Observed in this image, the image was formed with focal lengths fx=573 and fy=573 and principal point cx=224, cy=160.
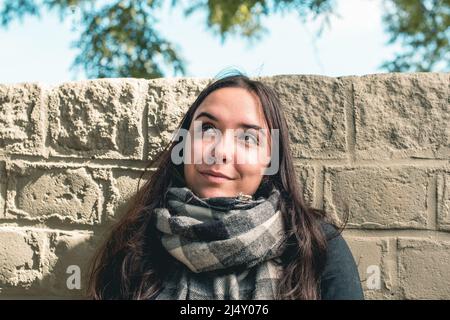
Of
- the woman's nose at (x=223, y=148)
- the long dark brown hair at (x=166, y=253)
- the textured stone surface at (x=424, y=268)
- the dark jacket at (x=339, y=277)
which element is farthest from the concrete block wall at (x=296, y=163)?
the woman's nose at (x=223, y=148)

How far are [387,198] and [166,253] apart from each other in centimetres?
93

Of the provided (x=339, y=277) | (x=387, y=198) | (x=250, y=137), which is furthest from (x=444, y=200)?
(x=250, y=137)

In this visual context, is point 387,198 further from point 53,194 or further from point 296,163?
point 53,194

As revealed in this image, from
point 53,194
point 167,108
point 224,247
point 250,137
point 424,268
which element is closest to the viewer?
point 224,247

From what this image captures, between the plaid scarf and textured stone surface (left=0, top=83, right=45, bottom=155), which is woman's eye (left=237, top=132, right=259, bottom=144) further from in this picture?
textured stone surface (left=0, top=83, right=45, bottom=155)

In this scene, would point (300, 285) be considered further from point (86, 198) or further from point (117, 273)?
point (86, 198)

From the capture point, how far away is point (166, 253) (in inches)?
80.4

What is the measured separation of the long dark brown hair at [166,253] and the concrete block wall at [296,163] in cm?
25

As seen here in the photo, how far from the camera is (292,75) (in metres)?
2.43

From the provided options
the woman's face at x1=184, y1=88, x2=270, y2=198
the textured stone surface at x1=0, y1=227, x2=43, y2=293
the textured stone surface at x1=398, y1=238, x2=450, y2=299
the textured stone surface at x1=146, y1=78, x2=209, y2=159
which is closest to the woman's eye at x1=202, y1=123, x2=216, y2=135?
the woman's face at x1=184, y1=88, x2=270, y2=198

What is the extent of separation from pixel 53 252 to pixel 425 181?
1638 mm

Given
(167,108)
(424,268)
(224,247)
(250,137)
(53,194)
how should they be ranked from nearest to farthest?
(224,247) < (250,137) < (424,268) < (167,108) < (53,194)

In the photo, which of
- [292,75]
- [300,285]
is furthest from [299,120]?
[300,285]
